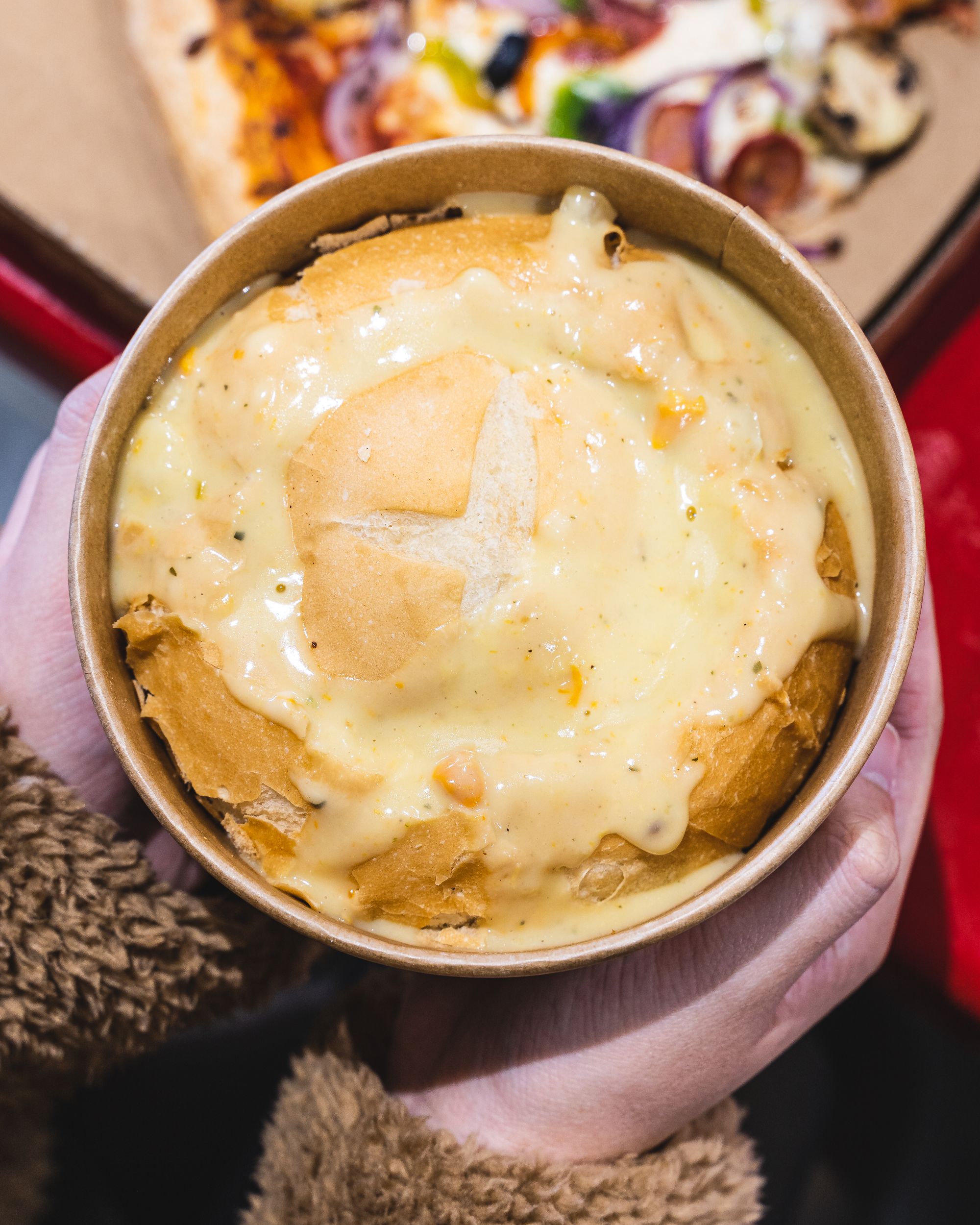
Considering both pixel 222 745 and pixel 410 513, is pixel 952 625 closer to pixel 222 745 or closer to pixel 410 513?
pixel 410 513

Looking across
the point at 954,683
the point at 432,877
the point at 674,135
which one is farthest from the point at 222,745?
the point at 674,135

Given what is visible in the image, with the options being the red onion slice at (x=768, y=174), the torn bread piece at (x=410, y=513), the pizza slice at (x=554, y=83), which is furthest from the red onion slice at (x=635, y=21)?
the torn bread piece at (x=410, y=513)

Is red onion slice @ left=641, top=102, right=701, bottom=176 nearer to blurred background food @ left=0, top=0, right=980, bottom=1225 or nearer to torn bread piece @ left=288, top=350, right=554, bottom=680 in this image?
blurred background food @ left=0, top=0, right=980, bottom=1225

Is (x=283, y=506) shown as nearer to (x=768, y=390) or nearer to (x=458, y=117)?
(x=768, y=390)

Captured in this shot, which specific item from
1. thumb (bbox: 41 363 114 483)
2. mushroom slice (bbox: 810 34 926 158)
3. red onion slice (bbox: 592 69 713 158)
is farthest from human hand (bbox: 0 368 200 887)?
mushroom slice (bbox: 810 34 926 158)

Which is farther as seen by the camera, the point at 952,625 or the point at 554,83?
the point at 554,83

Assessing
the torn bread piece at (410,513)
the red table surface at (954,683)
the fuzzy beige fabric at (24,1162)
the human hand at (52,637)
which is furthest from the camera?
the red table surface at (954,683)

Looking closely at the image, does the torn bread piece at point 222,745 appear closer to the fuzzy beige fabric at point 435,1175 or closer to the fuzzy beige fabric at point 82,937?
the fuzzy beige fabric at point 82,937
